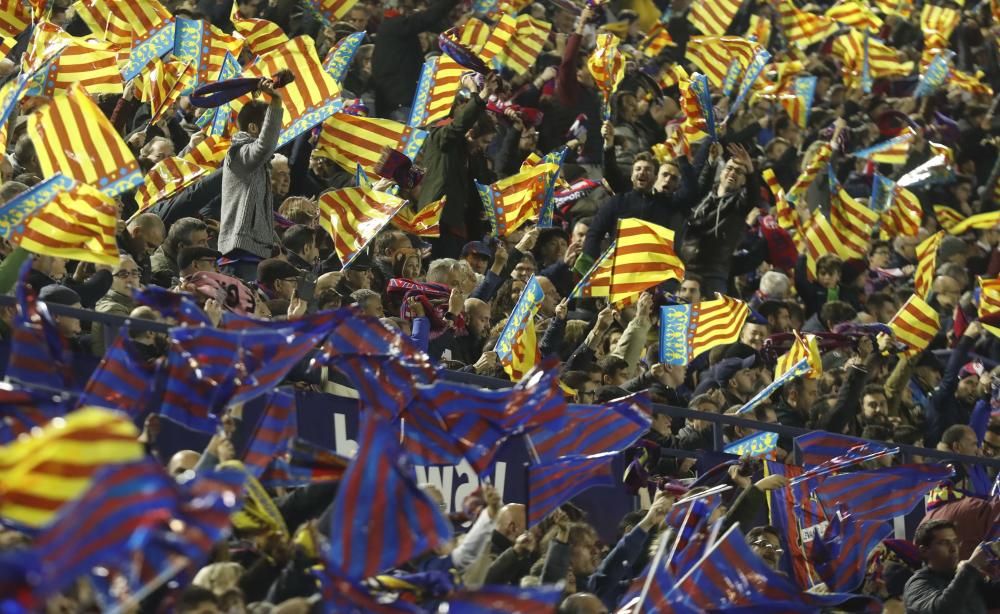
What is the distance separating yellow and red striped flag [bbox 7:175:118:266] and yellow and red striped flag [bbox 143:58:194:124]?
13.8ft

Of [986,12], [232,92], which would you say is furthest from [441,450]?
[986,12]

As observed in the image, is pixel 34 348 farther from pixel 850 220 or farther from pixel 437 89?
pixel 850 220

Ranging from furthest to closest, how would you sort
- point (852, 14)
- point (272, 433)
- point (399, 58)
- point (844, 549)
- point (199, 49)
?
1. point (852, 14)
2. point (399, 58)
3. point (199, 49)
4. point (844, 549)
5. point (272, 433)

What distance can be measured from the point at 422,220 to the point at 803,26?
10.0m

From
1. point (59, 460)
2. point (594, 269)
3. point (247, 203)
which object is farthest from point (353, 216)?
point (59, 460)

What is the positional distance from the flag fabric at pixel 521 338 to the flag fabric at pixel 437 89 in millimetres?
3639

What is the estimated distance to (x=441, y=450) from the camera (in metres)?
10.8

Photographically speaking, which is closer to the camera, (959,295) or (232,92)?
(232,92)

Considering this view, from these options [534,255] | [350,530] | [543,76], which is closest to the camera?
[350,530]

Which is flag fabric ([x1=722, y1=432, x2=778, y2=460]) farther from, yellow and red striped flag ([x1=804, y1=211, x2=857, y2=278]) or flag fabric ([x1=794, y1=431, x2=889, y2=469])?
yellow and red striped flag ([x1=804, y1=211, x2=857, y2=278])

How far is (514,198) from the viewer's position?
54.0ft

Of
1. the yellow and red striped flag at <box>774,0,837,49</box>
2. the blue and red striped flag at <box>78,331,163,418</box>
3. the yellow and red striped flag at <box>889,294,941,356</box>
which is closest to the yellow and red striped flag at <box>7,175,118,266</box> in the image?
the blue and red striped flag at <box>78,331,163,418</box>

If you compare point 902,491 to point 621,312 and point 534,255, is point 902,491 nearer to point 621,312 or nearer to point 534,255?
point 621,312

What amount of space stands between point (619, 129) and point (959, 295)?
3.17 m
